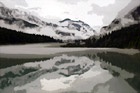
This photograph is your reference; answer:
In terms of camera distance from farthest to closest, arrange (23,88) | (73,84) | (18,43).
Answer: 1. (18,43)
2. (73,84)
3. (23,88)

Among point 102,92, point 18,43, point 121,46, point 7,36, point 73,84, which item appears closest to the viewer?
point 102,92

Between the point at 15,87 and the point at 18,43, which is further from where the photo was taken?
the point at 18,43

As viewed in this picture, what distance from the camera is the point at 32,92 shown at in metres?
20.0

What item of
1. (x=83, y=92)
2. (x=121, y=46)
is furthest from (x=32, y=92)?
(x=121, y=46)

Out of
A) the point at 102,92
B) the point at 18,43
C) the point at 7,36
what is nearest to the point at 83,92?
the point at 102,92

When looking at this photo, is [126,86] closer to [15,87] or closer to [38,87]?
[38,87]

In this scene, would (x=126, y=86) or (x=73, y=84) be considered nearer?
(x=126, y=86)

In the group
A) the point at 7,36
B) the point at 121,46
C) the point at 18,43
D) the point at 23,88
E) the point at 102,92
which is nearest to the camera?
the point at 102,92

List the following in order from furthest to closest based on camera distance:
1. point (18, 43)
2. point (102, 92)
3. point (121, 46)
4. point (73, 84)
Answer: point (18, 43) < point (121, 46) < point (73, 84) < point (102, 92)

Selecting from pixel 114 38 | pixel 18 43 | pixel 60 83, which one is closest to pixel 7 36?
pixel 18 43

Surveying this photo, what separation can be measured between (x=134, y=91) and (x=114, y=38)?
600ft

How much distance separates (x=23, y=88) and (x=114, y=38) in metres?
183

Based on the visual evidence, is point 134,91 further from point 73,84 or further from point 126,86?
point 73,84

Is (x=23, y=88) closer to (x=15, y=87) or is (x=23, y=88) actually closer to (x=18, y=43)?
(x=15, y=87)
